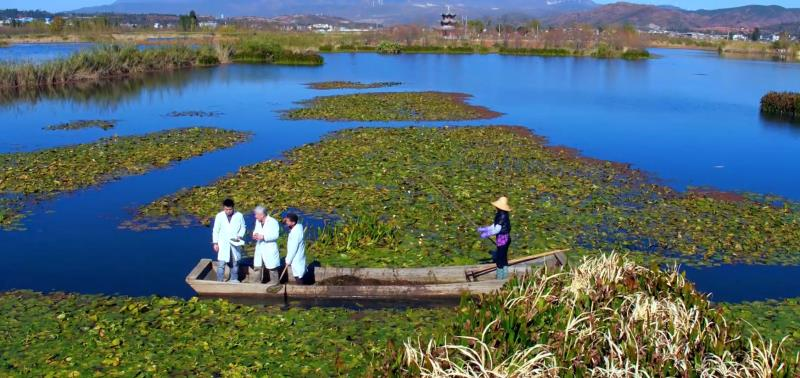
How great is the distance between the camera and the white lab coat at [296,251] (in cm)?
1316

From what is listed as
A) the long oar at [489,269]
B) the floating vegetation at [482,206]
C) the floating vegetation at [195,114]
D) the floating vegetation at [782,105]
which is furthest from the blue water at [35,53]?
the floating vegetation at [782,105]

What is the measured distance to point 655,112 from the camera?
1769 inches

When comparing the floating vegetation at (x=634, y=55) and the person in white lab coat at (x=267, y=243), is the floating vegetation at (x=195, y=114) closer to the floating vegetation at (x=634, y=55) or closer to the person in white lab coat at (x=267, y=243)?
the person in white lab coat at (x=267, y=243)

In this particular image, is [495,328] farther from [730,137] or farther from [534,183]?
[730,137]

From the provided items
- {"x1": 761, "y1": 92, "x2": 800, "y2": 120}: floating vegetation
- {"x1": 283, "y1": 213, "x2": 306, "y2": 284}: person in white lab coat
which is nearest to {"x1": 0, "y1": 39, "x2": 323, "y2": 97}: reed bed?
{"x1": 283, "y1": 213, "x2": 306, "y2": 284}: person in white lab coat

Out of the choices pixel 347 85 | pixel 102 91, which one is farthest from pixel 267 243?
pixel 347 85

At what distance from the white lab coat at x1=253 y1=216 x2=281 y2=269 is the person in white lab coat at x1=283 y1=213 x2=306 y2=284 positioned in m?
0.29

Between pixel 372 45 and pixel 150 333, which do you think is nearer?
pixel 150 333

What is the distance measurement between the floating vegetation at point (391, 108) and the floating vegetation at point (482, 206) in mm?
10582

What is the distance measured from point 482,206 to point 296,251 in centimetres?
797

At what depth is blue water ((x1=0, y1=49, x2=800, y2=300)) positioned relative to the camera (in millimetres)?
15673

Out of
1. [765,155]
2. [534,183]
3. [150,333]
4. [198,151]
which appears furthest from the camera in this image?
[765,155]

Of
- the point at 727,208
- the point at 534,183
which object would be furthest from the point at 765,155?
the point at 534,183

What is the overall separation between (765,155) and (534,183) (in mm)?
15140
